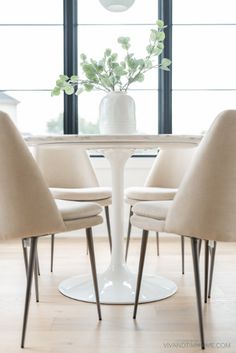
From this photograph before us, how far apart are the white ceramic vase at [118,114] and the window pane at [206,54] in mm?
1843

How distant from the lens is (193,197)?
161cm

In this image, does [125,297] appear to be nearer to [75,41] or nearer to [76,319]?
[76,319]

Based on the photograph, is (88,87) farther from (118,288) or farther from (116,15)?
(116,15)

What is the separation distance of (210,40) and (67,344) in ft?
10.2

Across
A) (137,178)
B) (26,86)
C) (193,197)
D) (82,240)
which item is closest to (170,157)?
(137,178)

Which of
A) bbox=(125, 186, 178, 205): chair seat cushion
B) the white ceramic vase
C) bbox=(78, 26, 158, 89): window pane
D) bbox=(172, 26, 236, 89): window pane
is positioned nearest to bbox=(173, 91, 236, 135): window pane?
bbox=(172, 26, 236, 89): window pane

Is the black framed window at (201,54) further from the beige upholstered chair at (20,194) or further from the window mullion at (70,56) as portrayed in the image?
the beige upholstered chair at (20,194)

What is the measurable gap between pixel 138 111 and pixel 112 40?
2.14ft

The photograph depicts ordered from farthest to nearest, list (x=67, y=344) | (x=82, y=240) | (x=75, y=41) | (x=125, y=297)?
(x=75, y=41), (x=82, y=240), (x=125, y=297), (x=67, y=344)

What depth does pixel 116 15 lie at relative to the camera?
13.3ft

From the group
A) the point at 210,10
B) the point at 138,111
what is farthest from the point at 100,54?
the point at 210,10

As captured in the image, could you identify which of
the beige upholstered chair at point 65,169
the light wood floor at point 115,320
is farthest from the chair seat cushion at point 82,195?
the light wood floor at point 115,320

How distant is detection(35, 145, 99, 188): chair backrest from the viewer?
2943 millimetres

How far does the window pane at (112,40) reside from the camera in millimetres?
4031
